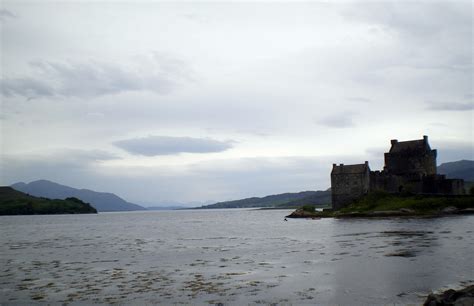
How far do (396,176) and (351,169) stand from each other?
9537 mm

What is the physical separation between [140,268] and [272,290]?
12905 millimetres

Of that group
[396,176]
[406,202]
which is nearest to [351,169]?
[396,176]

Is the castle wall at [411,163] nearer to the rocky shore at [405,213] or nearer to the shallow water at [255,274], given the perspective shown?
the rocky shore at [405,213]

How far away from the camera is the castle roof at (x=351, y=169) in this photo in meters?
91.7

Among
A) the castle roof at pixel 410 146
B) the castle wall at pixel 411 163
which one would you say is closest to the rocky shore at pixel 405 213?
the castle wall at pixel 411 163

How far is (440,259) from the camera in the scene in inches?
1169

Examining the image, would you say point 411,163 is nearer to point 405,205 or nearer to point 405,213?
point 405,205

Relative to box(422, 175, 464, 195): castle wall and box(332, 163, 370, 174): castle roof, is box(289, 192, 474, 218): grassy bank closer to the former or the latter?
box(422, 175, 464, 195): castle wall

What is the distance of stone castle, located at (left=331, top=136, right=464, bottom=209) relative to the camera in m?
90.8

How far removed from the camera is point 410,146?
316 feet

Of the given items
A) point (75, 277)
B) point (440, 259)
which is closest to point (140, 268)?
point (75, 277)

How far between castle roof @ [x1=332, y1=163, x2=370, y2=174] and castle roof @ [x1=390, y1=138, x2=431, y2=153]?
1024cm

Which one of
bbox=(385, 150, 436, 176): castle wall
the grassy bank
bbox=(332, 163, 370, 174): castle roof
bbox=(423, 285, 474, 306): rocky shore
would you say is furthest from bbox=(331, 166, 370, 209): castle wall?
bbox=(423, 285, 474, 306): rocky shore

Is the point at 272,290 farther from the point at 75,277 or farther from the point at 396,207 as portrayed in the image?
the point at 396,207
